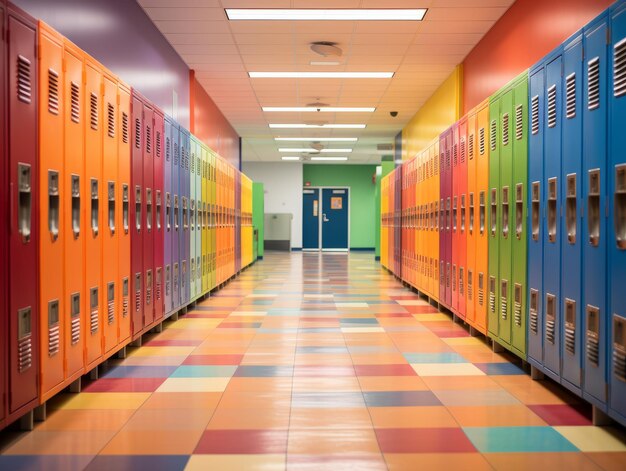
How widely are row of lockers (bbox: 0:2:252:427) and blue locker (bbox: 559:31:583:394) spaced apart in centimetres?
279

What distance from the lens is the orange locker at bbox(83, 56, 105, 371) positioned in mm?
3941

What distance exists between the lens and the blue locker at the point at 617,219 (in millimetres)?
2869

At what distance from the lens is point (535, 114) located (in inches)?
164

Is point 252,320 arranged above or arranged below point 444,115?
below

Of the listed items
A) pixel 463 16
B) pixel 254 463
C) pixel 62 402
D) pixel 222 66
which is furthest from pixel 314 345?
pixel 222 66

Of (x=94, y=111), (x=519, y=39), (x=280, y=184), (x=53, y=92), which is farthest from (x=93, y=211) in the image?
(x=280, y=184)

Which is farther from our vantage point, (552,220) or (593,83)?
(552,220)

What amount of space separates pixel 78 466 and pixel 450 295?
16.8 feet

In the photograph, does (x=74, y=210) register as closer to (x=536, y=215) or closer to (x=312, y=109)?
(x=536, y=215)

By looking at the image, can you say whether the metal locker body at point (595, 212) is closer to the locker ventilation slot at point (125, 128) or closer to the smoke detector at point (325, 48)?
the locker ventilation slot at point (125, 128)

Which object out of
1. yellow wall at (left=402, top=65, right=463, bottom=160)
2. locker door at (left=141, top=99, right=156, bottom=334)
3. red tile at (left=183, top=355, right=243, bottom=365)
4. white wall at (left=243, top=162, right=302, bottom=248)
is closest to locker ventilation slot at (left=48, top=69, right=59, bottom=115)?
locker door at (left=141, top=99, right=156, bottom=334)

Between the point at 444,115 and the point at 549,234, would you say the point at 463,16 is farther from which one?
the point at 549,234

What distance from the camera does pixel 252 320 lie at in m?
7.07

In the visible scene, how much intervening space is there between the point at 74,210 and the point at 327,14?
4.67m
